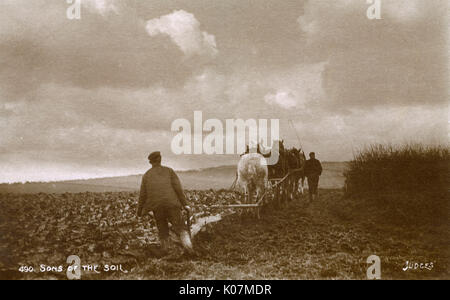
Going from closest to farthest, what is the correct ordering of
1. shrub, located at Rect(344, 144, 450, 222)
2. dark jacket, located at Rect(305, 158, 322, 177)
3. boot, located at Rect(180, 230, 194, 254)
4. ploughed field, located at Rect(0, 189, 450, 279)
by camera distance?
1. ploughed field, located at Rect(0, 189, 450, 279)
2. boot, located at Rect(180, 230, 194, 254)
3. shrub, located at Rect(344, 144, 450, 222)
4. dark jacket, located at Rect(305, 158, 322, 177)

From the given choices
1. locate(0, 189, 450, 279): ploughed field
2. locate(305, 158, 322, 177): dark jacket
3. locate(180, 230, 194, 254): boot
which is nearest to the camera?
locate(0, 189, 450, 279): ploughed field

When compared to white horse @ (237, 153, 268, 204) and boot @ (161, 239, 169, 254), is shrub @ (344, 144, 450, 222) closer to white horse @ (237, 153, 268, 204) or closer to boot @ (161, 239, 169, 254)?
white horse @ (237, 153, 268, 204)

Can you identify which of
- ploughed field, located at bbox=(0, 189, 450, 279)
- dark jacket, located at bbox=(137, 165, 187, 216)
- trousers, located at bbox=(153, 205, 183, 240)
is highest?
dark jacket, located at bbox=(137, 165, 187, 216)

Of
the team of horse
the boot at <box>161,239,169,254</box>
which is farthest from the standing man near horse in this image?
the boot at <box>161,239,169,254</box>

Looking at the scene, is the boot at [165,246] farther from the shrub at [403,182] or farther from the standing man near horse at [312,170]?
the standing man near horse at [312,170]

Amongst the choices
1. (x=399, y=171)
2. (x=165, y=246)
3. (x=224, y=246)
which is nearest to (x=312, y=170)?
(x=399, y=171)

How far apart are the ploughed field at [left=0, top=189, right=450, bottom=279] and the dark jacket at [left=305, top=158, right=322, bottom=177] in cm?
346

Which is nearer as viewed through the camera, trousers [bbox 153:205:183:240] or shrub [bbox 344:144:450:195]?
trousers [bbox 153:205:183:240]

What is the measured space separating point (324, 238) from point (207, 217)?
3.15m

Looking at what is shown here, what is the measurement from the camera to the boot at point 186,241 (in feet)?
21.9

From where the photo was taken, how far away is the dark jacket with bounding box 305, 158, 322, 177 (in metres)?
14.5

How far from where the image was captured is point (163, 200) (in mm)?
6676

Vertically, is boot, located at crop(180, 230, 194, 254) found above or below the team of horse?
below

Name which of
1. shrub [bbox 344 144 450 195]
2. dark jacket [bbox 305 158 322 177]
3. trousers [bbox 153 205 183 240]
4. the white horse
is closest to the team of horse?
the white horse
